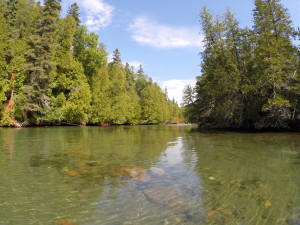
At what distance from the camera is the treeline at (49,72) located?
30500mm

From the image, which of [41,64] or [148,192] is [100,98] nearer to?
[41,64]

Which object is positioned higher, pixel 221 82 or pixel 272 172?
pixel 221 82

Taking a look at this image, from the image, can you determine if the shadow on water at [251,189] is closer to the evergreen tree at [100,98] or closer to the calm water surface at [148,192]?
the calm water surface at [148,192]

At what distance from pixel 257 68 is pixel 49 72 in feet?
90.8

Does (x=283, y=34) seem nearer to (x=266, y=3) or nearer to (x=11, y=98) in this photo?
(x=266, y=3)

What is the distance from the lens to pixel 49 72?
33.3 meters

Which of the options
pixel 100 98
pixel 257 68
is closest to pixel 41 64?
pixel 100 98

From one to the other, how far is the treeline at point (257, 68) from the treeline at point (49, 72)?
2150 centimetres

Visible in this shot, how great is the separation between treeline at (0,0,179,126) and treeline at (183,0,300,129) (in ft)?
70.6

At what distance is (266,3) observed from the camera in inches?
909

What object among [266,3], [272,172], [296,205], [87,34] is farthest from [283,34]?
[87,34]

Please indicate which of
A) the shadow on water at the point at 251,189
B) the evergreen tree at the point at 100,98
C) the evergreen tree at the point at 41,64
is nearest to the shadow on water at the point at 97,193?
the shadow on water at the point at 251,189

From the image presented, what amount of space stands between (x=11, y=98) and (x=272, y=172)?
32.7 m

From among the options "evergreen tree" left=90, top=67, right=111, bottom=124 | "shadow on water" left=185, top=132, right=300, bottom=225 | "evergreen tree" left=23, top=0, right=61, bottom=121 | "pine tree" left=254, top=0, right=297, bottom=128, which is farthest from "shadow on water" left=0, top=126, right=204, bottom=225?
"evergreen tree" left=90, top=67, right=111, bottom=124
